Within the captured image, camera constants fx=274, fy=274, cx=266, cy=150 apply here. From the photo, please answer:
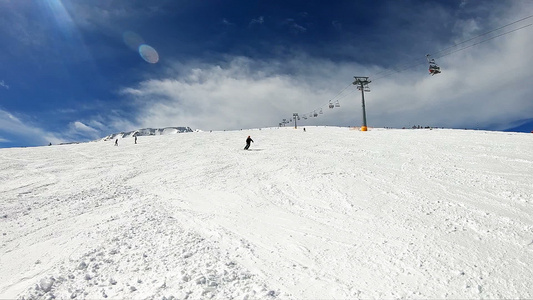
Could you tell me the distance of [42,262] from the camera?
622cm

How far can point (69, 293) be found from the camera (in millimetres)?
4910

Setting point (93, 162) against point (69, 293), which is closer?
point (69, 293)

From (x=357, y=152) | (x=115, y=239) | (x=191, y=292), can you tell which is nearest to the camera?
(x=191, y=292)

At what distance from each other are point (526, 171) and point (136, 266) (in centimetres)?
1562

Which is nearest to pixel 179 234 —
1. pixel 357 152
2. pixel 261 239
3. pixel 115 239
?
pixel 115 239

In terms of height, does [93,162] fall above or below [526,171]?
above

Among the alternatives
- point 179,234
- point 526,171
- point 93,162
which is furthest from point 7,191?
point 526,171

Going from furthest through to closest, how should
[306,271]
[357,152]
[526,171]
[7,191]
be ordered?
[357,152] → [7,191] → [526,171] → [306,271]

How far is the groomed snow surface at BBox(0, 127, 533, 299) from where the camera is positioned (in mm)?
5141

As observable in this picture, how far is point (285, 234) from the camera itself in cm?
745

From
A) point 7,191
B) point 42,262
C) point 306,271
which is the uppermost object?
point 7,191

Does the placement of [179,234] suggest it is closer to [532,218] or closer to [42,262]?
[42,262]

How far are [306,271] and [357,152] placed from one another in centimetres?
1527

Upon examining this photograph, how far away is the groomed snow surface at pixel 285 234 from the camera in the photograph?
5141mm
